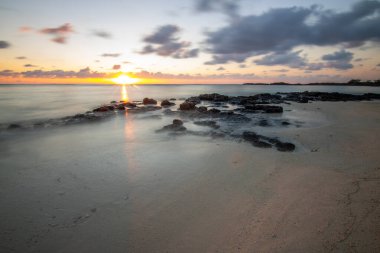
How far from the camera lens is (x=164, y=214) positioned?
6.89m

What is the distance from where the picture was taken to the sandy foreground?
569cm

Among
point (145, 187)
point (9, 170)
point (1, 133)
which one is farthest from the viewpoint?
point (1, 133)

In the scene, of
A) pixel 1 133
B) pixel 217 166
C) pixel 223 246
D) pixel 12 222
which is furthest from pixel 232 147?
pixel 1 133

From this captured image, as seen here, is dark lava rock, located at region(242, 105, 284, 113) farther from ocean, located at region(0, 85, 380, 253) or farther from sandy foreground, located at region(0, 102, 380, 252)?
sandy foreground, located at region(0, 102, 380, 252)

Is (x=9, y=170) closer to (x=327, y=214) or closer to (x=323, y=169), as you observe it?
(x=327, y=214)

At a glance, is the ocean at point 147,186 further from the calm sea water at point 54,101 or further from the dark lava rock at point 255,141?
the calm sea water at point 54,101

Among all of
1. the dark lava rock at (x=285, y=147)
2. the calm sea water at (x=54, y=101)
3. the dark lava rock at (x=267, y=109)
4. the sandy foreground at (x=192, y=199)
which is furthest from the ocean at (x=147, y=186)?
the calm sea water at (x=54, y=101)

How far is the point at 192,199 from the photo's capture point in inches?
303

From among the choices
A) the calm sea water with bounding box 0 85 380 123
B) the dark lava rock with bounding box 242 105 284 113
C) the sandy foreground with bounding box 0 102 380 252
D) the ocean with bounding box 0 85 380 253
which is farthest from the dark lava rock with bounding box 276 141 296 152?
the calm sea water with bounding box 0 85 380 123

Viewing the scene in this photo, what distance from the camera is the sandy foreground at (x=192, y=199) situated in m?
5.69

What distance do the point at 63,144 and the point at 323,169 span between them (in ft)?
49.8

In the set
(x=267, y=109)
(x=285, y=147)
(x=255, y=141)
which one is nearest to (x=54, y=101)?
(x=267, y=109)

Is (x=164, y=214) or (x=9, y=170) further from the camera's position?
(x=9, y=170)

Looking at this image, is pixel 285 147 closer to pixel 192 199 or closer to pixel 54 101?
pixel 192 199
